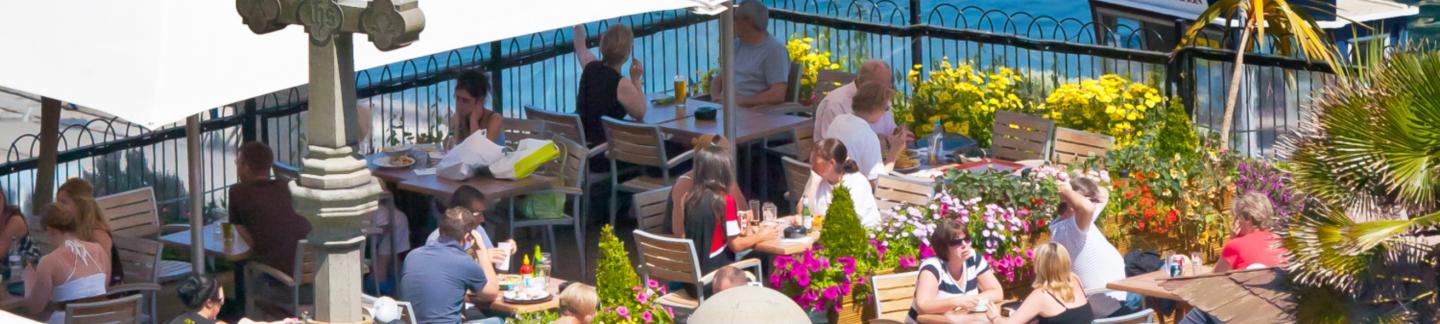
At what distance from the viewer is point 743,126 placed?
471 inches

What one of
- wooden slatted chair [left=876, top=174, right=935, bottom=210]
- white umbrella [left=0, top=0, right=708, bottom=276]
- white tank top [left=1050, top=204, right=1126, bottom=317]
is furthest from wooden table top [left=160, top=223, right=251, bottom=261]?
white tank top [left=1050, top=204, right=1126, bottom=317]

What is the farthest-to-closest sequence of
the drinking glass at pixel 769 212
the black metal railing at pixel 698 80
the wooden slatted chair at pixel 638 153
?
the black metal railing at pixel 698 80 < the wooden slatted chair at pixel 638 153 < the drinking glass at pixel 769 212

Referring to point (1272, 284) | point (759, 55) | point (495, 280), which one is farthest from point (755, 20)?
point (1272, 284)

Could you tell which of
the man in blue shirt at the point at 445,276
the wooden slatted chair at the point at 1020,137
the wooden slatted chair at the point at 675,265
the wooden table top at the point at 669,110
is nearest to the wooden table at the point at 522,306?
the man in blue shirt at the point at 445,276

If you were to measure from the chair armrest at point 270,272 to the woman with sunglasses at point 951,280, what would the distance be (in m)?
2.91

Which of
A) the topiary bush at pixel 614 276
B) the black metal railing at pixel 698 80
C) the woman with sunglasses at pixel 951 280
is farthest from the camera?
the black metal railing at pixel 698 80

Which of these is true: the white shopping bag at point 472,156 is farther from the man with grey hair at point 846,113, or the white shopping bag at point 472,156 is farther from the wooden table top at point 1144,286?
the wooden table top at point 1144,286

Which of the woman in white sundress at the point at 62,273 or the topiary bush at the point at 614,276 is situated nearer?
the topiary bush at the point at 614,276

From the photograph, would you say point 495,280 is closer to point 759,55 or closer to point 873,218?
point 873,218

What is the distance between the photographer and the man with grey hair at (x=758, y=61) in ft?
42.9

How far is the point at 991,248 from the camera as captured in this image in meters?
9.55

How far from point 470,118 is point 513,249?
2.30m

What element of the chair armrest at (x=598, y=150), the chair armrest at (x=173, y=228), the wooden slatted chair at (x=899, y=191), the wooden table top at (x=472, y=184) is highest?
the chair armrest at (x=598, y=150)

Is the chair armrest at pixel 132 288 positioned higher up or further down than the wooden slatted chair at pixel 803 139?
further down
